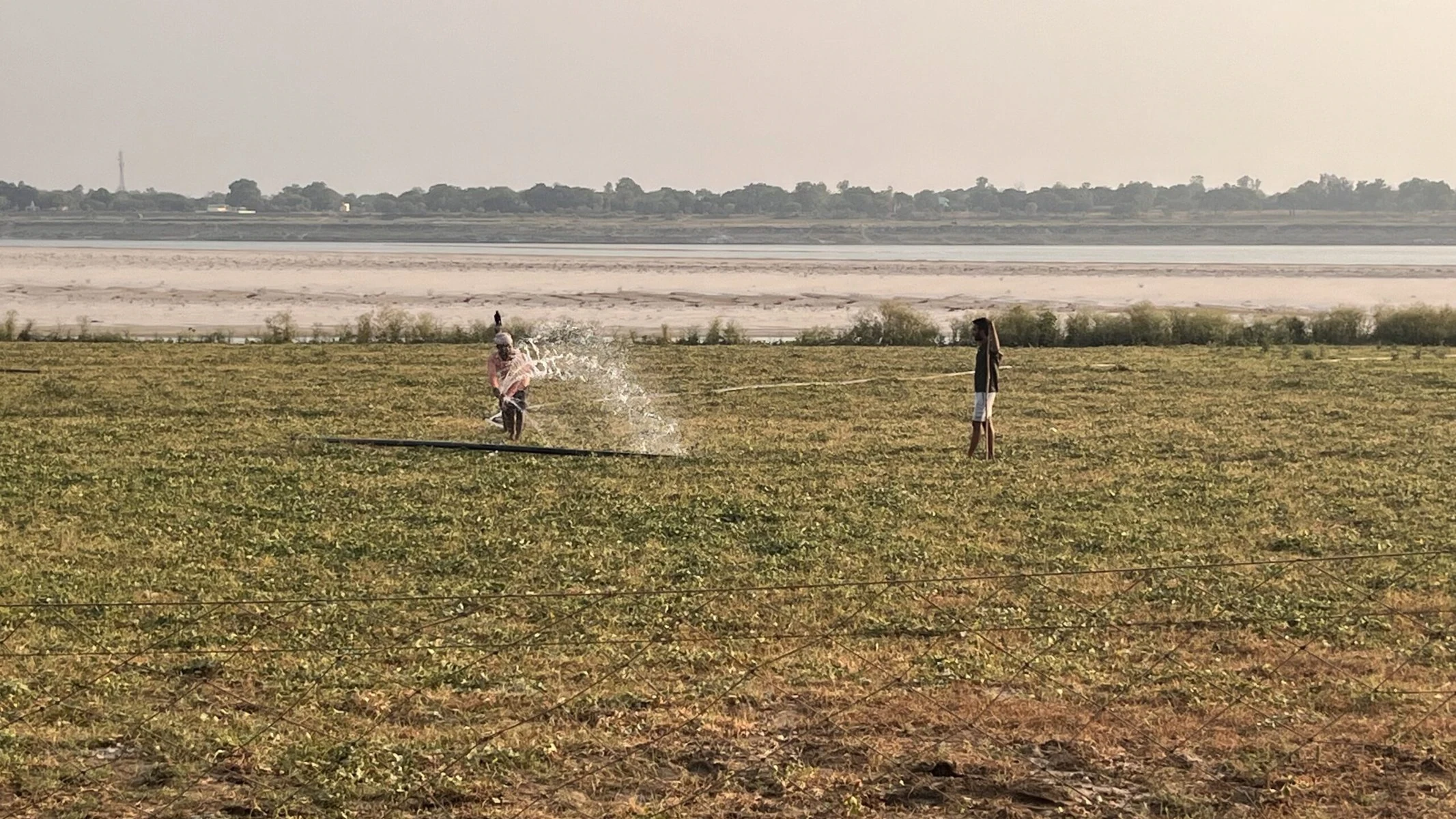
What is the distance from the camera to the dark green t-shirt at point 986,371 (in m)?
19.5

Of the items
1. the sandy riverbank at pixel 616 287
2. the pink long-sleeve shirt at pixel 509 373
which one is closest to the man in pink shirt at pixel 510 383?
the pink long-sleeve shirt at pixel 509 373

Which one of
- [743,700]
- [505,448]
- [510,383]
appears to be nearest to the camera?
[743,700]

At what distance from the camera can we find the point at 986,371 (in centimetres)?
1952

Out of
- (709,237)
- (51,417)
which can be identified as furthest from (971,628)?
(709,237)

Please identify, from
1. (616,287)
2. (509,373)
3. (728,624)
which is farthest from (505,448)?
(616,287)

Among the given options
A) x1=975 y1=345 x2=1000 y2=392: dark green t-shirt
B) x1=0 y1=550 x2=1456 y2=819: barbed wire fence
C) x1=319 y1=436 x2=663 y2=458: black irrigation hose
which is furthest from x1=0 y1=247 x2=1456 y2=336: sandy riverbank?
x1=0 y1=550 x2=1456 y2=819: barbed wire fence

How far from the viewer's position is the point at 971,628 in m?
11.2

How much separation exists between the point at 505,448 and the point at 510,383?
131 centimetres

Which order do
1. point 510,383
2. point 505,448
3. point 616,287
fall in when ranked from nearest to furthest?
point 505,448 → point 510,383 → point 616,287

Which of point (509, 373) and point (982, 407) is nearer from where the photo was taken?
point (982, 407)

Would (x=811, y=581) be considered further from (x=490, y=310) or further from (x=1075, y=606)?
(x=490, y=310)

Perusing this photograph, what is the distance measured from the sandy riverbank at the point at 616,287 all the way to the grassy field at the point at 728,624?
32040mm

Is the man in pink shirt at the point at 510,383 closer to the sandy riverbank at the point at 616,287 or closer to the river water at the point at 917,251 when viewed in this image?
the sandy riverbank at the point at 616,287

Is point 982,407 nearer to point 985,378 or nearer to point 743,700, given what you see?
point 985,378
